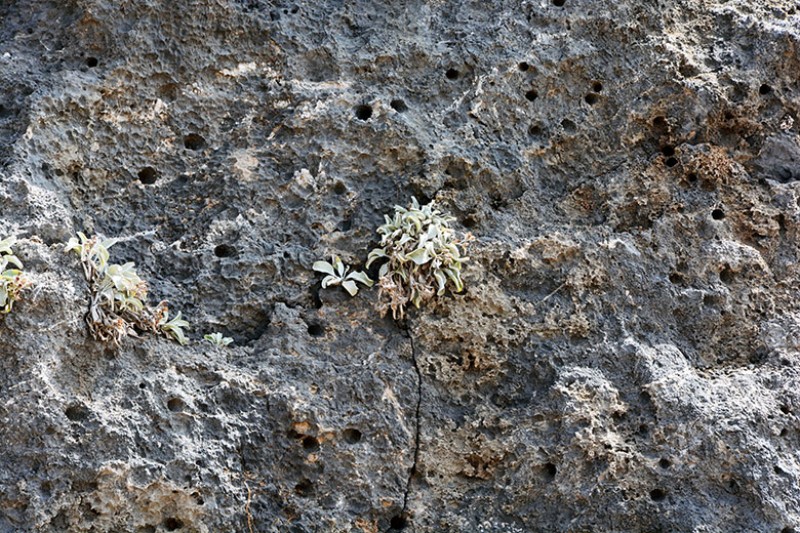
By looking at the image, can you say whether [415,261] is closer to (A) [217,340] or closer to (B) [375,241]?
(B) [375,241]

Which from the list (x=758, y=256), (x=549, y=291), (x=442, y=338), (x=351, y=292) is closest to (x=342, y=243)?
(x=351, y=292)

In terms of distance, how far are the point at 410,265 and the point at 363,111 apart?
2.62 ft

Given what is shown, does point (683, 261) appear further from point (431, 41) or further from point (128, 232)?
point (128, 232)

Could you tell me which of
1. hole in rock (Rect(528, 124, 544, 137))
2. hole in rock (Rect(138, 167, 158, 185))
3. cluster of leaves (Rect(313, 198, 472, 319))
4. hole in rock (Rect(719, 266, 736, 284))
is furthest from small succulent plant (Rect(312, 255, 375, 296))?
hole in rock (Rect(719, 266, 736, 284))

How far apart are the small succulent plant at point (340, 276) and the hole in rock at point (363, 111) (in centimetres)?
70

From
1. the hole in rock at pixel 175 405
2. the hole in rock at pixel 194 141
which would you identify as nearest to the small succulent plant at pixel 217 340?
the hole in rock at pixel 175 405

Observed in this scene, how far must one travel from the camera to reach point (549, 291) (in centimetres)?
468

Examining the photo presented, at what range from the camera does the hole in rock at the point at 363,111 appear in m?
4.91

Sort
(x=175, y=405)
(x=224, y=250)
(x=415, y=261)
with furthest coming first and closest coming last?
(x=224, y=250) → (x=415, y=261) → (x=175, y=405)

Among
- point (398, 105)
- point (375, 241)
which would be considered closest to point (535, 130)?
point (398, 105)

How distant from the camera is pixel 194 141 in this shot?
192 inches

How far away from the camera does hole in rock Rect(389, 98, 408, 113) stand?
4.95 meters

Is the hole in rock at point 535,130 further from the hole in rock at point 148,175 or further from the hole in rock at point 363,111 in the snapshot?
the hole in rock at point 148,175

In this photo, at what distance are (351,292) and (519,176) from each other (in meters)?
0.94
